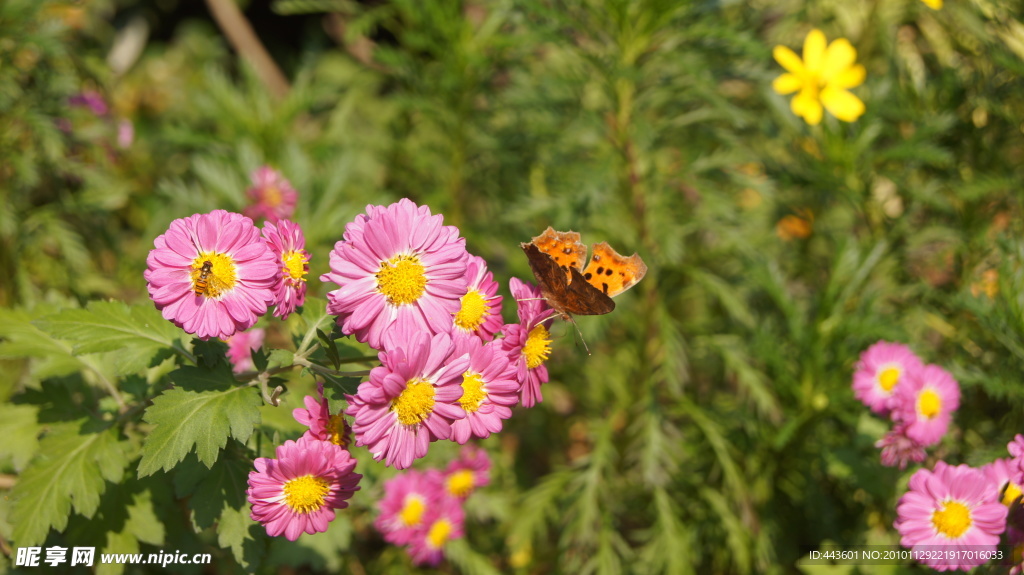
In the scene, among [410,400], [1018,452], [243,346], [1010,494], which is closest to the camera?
[410,400]

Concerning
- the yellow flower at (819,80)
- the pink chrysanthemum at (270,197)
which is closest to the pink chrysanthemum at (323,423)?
the pink chrysanthemum at (270,197)

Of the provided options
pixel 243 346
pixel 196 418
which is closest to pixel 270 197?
pixel 243 346

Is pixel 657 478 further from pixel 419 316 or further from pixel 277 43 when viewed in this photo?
pixel 277 43

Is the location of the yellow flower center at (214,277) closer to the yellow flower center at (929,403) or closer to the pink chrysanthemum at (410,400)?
the pink chrysanthemum at (410,400)

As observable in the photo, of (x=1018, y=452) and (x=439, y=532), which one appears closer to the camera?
(x=1018, y=452)

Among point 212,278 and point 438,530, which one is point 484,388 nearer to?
point 212,278

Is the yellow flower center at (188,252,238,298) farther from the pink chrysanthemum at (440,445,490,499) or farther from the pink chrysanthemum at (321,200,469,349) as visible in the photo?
the pink chrysanthemum at (440,445,490,499)
